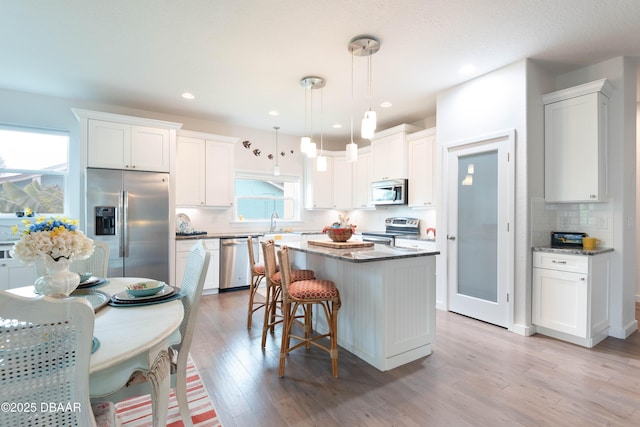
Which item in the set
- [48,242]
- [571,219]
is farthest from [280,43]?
[571,219]

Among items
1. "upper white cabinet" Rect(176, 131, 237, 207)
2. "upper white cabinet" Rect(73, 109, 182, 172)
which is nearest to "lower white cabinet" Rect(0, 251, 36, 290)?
"upper white cabinet" Rect(73, 109, 182, 172)

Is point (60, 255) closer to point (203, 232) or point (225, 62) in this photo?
point (225, 62)

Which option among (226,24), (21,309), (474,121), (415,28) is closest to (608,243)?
(474,121)

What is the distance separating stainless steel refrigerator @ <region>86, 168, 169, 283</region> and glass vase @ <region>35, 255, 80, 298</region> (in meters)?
2.67

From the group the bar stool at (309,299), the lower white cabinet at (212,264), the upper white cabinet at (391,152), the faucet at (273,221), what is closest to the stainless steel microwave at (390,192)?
the upper white cabinet at (391,152)

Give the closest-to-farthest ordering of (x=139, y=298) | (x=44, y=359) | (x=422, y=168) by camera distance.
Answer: (x=44, y=359)
(x=139, y=298)
(x=422, y=168)

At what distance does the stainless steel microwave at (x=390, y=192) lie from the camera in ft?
16.0

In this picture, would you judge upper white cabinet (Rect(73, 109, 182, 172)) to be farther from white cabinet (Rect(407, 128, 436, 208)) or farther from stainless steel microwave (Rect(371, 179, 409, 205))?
white cabinet (Rect(407, 128, 436, 208))

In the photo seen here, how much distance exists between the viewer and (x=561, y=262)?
2938 millimetres

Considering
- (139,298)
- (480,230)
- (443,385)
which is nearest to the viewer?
(139,298)

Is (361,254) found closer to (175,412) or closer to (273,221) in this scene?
(175,412)

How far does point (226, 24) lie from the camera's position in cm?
253

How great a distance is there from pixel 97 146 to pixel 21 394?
400 centimetres

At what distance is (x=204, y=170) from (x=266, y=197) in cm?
131
